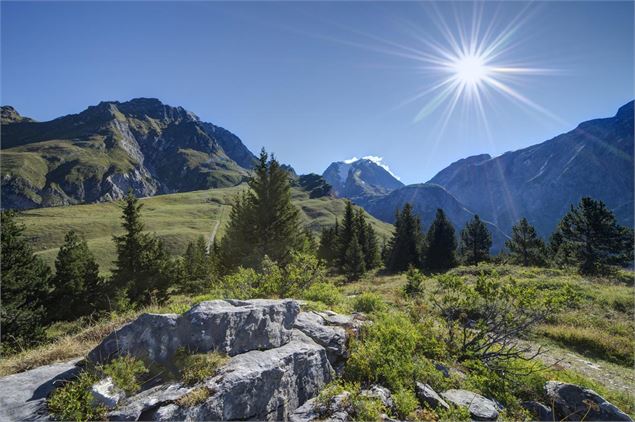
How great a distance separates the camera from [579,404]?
7641 mm

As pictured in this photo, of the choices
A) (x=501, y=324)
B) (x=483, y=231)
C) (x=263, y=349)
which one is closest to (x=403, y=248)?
(x=483, y=231)

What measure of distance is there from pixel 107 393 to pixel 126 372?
40 centimetres

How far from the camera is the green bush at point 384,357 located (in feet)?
22.9

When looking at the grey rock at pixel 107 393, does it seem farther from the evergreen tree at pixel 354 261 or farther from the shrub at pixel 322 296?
the evergreen tree at pixel 354 261

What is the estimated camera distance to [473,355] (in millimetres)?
9148

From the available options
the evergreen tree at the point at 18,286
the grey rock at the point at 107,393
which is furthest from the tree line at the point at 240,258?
the grey rock at the point at 107,393

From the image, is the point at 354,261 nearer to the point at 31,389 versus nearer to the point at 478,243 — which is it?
the point at 478,243

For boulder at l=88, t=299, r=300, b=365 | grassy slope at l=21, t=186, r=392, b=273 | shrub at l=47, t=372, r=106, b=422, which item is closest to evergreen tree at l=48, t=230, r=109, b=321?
boulder at l=88, t=299, r=300, b=365

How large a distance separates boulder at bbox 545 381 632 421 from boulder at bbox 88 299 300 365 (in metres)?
7.18

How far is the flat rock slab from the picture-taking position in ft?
15.4

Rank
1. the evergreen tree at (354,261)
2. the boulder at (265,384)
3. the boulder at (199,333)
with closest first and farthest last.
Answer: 1. the boulder at (265,384)
2. the boulder at (199,333)
3. the evergreen tree at (354,261)

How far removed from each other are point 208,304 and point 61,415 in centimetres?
292

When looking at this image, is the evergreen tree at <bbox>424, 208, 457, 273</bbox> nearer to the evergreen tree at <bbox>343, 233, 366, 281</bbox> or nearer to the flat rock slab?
the evergreen tree at <bbox>343, 233, 366, 281</bbox>

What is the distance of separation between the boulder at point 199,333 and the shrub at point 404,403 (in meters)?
2.68
